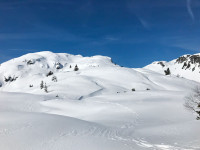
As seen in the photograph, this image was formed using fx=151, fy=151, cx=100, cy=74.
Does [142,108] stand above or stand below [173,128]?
above

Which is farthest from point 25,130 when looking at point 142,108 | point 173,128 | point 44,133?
point 142,108

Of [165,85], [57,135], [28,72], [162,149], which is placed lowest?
[162,149]

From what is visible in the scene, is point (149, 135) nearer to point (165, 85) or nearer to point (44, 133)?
point (44, 133)

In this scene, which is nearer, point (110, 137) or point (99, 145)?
point (99, 145)

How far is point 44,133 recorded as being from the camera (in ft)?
35.7

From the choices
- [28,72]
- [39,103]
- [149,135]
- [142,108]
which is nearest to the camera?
[149,135]

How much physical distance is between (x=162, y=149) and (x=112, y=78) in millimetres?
65558

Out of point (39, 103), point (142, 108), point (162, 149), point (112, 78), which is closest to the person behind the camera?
point (162, 149)

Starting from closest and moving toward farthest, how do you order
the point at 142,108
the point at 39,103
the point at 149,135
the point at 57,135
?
the point at 57,135 → the point at 149,135 → the point at 142,108 → the point at 39,103

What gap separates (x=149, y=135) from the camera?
12609 millimetres

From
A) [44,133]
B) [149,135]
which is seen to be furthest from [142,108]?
[44,133]

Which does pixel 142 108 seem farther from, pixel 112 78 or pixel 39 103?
pixel 112 78

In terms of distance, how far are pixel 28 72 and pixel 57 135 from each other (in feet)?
674

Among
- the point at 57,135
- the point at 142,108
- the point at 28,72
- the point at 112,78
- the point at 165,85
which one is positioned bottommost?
the point at 57,135
